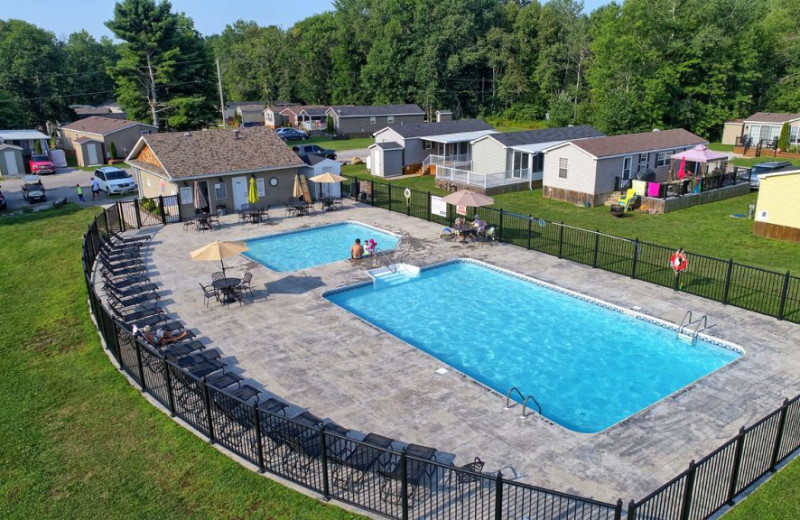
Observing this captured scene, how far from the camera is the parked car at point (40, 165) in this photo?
4878 cm

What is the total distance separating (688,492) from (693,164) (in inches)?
1336

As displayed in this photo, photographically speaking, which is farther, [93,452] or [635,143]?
[635,143]

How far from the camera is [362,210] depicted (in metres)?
33.2

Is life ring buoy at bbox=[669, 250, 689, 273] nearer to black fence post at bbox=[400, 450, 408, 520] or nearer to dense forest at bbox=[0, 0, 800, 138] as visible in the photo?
black fence post at bbox=[400, 450, 408, 520]

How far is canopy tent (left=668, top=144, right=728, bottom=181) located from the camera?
34406mm

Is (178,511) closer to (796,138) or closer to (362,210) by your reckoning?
(362,210)

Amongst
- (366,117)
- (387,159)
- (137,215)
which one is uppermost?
(366,117)

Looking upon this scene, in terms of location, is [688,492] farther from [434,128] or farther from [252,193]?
[434,128]

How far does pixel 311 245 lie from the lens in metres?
27.6

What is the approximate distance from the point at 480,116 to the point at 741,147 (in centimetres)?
4532

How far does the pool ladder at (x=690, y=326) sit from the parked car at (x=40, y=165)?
51476mm

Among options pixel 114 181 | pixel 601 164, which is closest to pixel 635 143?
pixel 601 164

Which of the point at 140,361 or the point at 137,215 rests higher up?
the point at 137,215

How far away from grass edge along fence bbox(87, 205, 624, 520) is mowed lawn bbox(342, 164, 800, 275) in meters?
18.1
